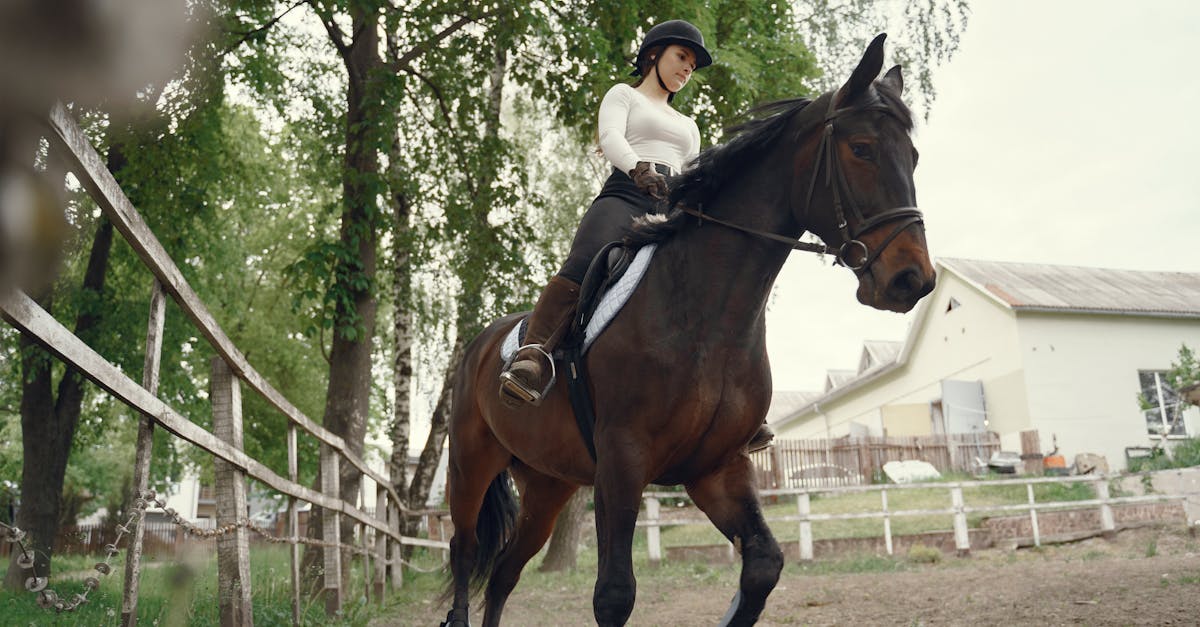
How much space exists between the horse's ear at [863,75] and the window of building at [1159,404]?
24875mm

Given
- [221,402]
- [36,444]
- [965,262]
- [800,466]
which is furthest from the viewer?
[965,262]

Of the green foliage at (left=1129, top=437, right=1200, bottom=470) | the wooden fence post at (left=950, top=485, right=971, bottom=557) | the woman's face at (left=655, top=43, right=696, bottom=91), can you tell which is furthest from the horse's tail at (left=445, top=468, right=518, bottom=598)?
the green foliage at (left=1129, top=437, right=1200, bottom=470)

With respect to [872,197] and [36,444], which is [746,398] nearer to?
[872,197]

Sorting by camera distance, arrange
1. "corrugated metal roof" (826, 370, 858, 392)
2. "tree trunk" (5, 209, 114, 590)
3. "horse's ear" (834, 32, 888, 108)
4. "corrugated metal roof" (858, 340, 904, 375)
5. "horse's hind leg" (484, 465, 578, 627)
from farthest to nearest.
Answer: "corrugated metal roof" (826, 370, 858, 392), "corrugated metal roof" (858, 340, 904, 375), "tree trunk" (5, 209, 114, 590), "horse's hind leg" (484, 465, 578, 627), "horse's ear" (834, 32, 888, 108)

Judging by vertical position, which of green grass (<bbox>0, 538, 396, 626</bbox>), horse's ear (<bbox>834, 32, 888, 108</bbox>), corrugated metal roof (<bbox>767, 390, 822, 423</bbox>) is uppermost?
corrugated metal roof (<bbox>767, 390, 822, 423</bbox>)

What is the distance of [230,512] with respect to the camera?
4879mm

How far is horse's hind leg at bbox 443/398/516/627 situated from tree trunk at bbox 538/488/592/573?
8.33 metres

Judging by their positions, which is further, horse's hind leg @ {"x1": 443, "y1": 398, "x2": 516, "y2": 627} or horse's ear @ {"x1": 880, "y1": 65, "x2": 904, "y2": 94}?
horse's hind leg @ {"x1": 443, "y1": 398, "x2": 516, "y2": 627}

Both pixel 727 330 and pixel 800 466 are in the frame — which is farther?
pixel 800 466

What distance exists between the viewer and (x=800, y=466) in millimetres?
27703

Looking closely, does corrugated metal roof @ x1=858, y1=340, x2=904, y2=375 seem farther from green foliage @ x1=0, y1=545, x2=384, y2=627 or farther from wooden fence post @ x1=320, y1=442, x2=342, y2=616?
green foliage @ x1=0, y1=545, x2=384, y2=627

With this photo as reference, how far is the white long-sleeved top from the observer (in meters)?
4.45

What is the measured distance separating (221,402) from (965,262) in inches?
1148

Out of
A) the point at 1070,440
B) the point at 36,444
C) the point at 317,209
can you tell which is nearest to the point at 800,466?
the point at 1070,440
